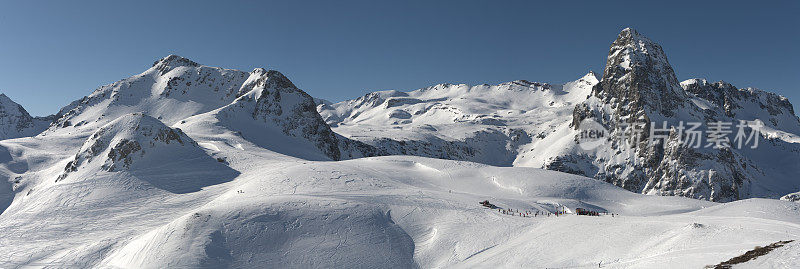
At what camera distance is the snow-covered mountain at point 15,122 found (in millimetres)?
157125

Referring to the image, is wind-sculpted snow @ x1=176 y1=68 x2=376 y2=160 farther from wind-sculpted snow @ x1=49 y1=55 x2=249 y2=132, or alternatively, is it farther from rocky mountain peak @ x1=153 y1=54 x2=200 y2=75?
rocky mountain peak @ x1=153 y1=54 x2=200 y2=75

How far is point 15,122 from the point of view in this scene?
163 metres

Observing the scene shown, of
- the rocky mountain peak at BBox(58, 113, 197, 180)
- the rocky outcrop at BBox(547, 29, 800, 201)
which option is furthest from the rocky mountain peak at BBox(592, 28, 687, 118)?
the rocky mountain peak at BBox(58, 113, 197, 180)

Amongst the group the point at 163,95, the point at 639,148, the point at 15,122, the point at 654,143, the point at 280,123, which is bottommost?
the point at 639,148

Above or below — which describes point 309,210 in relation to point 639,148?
below

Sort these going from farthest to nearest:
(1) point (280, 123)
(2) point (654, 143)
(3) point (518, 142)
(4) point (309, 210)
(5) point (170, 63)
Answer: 1. (3) point (518, 142)
2. (5) point (170, 63)
3. (2) point (654, 143)
4. (1) point (280, 123)
5. (4) point (309, 210)

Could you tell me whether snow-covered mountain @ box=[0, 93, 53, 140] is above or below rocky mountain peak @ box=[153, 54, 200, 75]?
below

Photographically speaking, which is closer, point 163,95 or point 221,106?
point 221,106

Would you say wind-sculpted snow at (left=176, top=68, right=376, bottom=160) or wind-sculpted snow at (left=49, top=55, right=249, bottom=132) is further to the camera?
wind-sculpted snow at (left=49, top=55, right=249, bottom=132)

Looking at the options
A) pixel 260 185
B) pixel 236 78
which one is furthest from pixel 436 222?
pixel 236 78

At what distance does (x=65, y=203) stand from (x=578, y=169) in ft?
448

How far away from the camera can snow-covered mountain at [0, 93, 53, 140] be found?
157125mm

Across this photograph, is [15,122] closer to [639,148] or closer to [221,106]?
[221,106]

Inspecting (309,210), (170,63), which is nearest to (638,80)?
(309,210)
